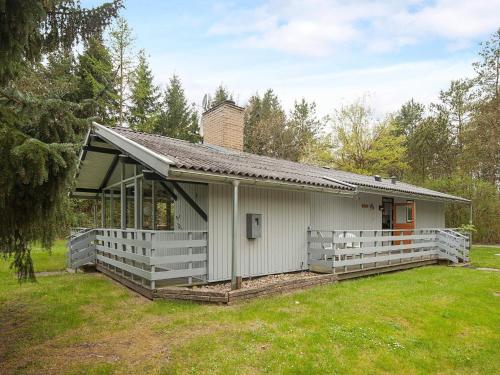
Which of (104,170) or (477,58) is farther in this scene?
(477,58)

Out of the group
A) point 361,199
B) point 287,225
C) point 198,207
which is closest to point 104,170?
point 198,207

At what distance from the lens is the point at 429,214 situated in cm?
1495

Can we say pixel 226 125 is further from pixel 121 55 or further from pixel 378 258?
pixel 121 55

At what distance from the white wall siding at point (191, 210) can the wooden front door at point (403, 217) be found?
8413 mm

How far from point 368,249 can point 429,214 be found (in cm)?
745

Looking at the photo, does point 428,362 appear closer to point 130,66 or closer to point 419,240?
point 419,240

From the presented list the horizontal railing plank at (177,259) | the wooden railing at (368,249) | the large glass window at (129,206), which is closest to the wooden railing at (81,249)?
the large glass window at (129,206)

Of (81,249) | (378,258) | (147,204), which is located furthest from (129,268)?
(378,258)

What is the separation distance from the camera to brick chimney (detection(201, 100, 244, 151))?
11688 mm

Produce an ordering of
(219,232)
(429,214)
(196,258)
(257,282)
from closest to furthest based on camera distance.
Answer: (196,258), (219,232), (257,282), (429,214)

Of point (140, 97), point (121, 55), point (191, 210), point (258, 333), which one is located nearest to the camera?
point (258, 333)

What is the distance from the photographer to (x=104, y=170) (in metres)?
11.0

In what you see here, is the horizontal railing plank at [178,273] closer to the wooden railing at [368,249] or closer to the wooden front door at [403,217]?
the wooden railing at [368,249]

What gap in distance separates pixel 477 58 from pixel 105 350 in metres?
26.4
